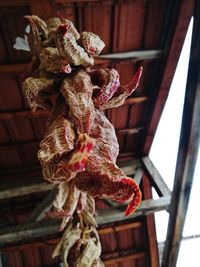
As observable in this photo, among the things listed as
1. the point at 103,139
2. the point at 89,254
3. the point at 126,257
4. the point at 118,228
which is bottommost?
the point at 126,257

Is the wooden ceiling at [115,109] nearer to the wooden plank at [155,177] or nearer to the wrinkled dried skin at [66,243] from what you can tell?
the wooden plank at [155,177]

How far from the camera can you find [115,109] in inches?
159

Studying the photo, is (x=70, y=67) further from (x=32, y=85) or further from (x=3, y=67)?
(x=3, y=67)

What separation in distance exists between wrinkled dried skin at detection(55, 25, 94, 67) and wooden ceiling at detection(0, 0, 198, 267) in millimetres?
472

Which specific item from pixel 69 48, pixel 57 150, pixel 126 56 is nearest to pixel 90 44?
pixel 69 48

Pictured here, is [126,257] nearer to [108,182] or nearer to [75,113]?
[75,113]

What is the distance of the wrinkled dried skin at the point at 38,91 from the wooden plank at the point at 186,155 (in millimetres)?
1612

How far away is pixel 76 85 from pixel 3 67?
6.01ft

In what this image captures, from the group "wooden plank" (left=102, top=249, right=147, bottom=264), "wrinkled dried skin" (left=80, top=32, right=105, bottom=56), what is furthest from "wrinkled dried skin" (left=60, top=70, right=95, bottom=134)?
"wooden plank" (left=102, top=249, right=147, bottom=264)

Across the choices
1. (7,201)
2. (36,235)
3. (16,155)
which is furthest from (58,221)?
(7,201)

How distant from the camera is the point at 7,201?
522cm

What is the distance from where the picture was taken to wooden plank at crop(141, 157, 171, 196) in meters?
4.35

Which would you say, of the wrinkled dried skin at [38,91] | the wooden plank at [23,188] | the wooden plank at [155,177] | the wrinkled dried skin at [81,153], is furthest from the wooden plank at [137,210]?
the wrinkled dried skin at [81,153]

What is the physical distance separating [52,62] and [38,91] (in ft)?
0.57
